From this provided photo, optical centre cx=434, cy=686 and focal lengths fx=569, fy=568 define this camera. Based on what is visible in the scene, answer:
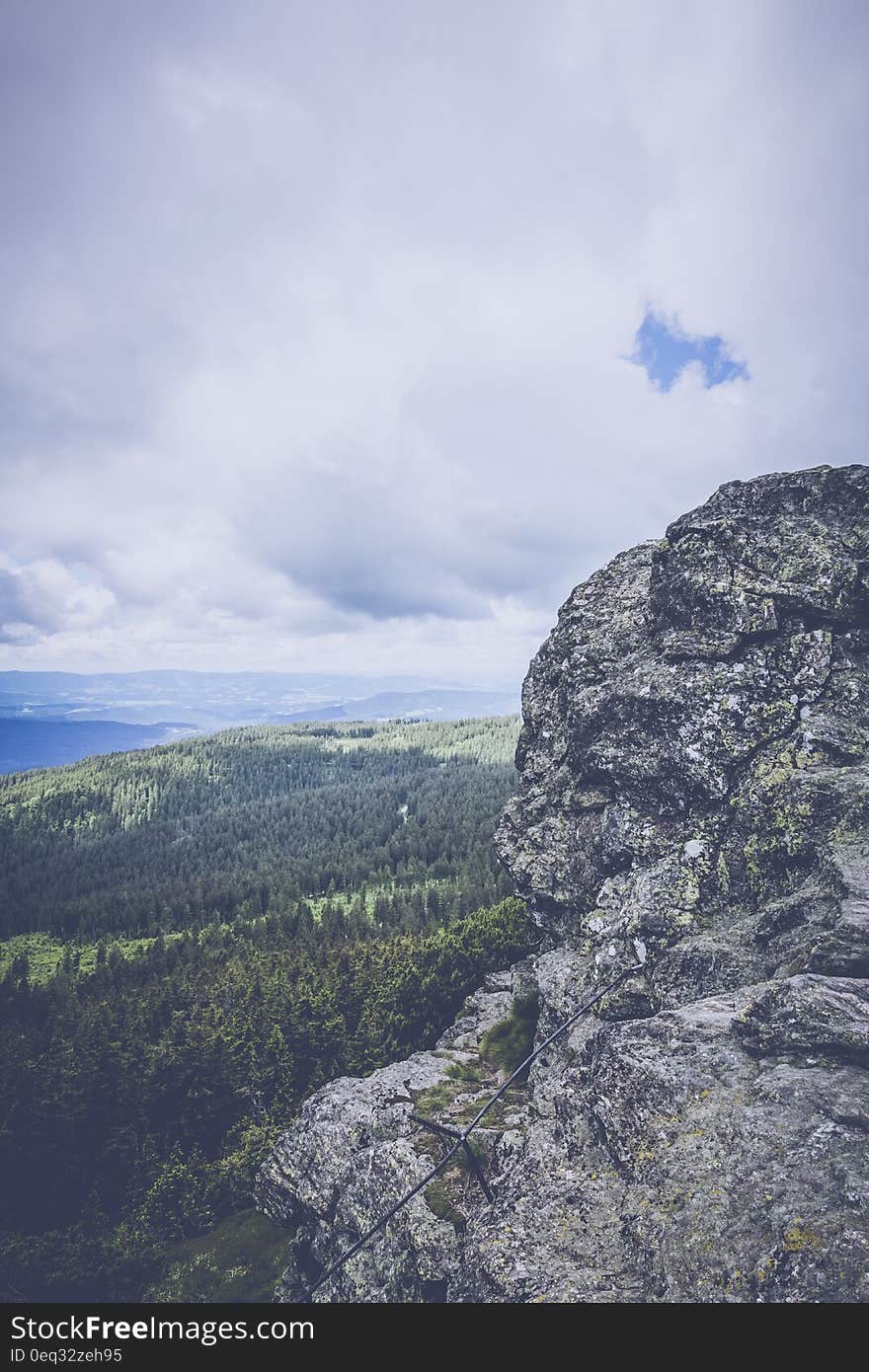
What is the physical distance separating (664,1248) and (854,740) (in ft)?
50.6

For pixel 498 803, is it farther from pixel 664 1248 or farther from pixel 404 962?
pixel 664 1248

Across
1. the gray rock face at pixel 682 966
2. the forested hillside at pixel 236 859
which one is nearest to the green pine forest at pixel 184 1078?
the gray rock face at pixel 682 966

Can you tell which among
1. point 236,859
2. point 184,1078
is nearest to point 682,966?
point 184,1078

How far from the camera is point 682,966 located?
60.7ft

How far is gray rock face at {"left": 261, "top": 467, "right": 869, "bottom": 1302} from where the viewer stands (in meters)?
11.9

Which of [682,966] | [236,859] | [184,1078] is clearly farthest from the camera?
[236,859]

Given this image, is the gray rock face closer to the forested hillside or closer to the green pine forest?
the green pine forest

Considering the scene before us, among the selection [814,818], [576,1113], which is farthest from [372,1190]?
[814,818]

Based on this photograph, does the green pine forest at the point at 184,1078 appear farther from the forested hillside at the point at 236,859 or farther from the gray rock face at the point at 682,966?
the forested hillside at the point at 236,859

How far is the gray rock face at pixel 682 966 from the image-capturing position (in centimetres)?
1191

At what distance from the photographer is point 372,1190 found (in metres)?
22.7

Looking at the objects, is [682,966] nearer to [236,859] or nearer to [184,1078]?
[184,1078]

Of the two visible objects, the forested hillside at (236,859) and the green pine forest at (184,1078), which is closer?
the green pine forest at (184,1078)

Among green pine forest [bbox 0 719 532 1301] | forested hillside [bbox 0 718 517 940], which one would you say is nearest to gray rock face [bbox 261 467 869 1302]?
green pine forest [bbox 0 719 532 1301]
